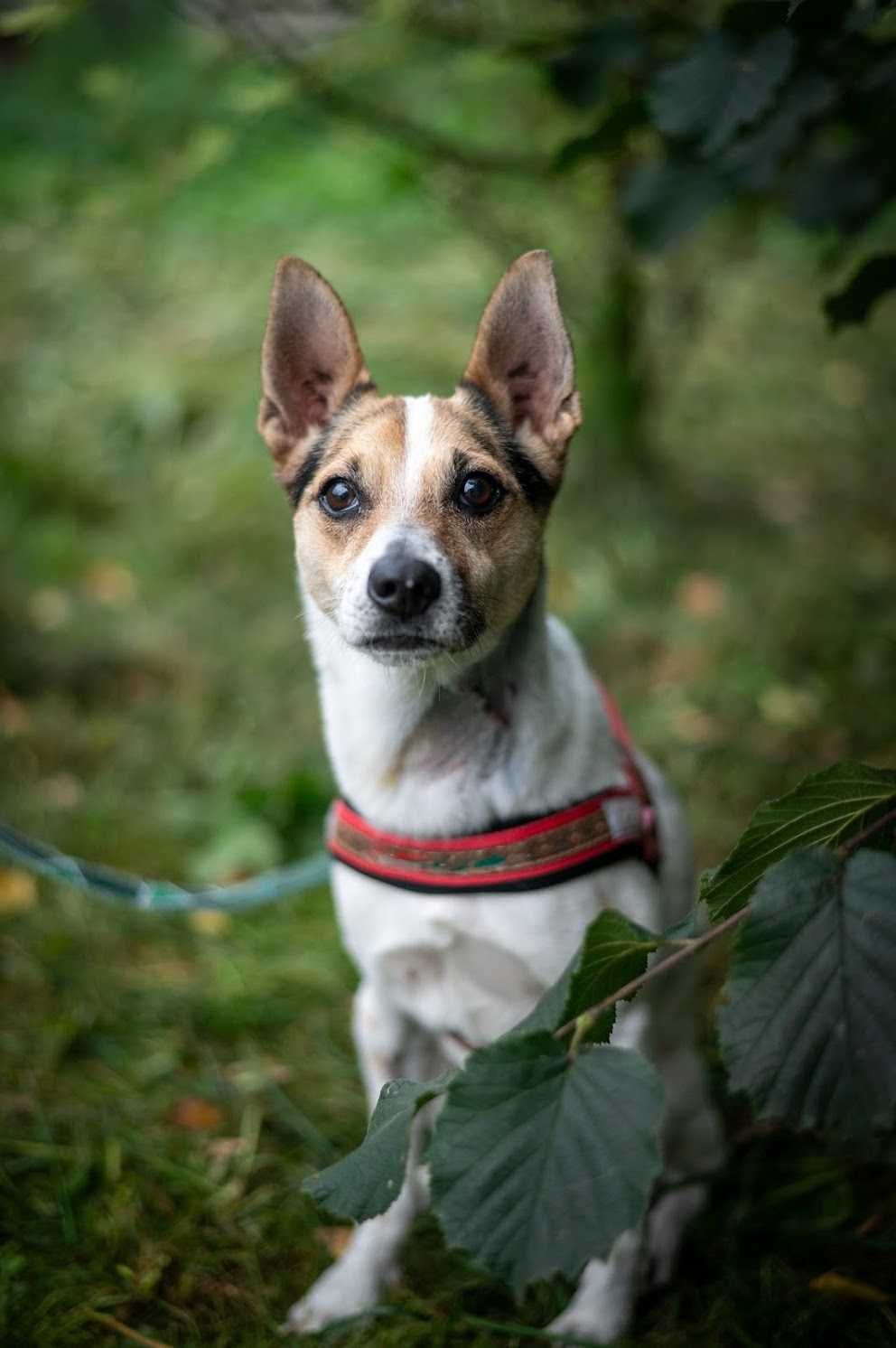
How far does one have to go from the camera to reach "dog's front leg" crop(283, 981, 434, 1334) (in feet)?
7.90

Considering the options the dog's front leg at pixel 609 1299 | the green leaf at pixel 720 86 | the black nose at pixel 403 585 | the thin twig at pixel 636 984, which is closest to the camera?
the thin twig at pixel 636 984

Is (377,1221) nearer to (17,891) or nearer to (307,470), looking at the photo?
(307,470)

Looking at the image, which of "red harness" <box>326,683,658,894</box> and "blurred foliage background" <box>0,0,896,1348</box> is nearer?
"red harness" <box>326,683,658,894</box>

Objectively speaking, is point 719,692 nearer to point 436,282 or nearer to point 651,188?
point 651,188

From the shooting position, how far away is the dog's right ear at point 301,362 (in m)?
2.37

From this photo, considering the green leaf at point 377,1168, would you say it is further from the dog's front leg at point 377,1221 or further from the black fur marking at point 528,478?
the black fur marking at point 528,478

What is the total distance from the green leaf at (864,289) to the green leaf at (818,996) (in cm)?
143

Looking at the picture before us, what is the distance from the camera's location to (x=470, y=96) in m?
5.32

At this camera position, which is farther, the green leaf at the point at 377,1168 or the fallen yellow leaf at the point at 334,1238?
the fallen yellow leaf at the point at 334,1238

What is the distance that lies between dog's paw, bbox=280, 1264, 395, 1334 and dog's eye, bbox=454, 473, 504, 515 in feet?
5.55

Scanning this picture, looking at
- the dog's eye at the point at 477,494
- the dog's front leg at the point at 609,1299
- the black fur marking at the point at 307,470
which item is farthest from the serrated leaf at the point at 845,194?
the dog's front leg at the point at 609,1299

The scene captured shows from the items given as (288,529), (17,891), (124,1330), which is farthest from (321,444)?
(288,529)

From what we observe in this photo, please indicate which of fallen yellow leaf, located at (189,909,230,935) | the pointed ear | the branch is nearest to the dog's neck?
the pointed ear

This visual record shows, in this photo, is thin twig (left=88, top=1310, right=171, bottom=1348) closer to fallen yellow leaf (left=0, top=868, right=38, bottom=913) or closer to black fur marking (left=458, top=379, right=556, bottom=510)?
fallen yellow leaf (left=0, top=868, right=38, bottom=913)
